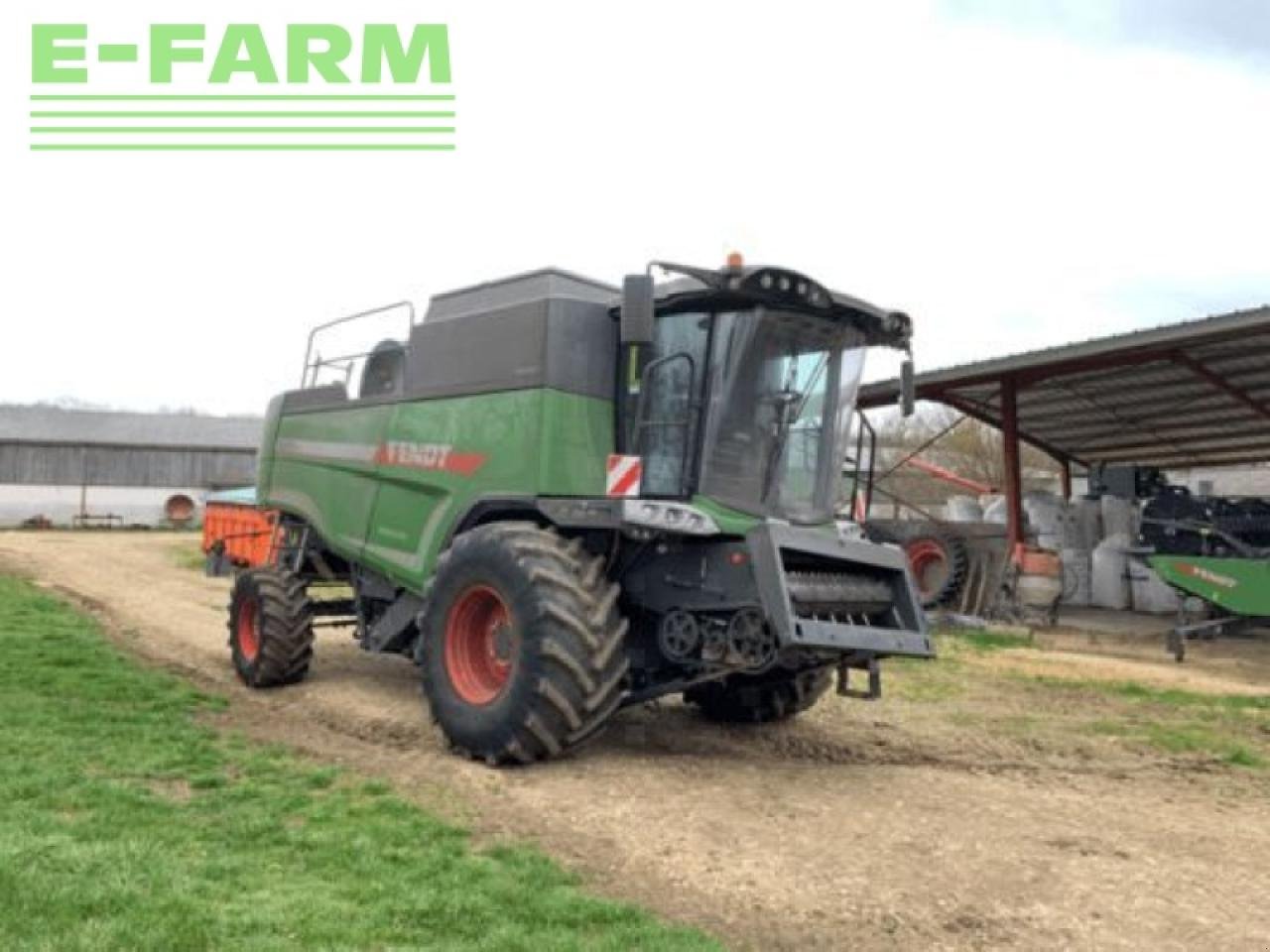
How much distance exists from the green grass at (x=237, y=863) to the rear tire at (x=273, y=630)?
1851mm

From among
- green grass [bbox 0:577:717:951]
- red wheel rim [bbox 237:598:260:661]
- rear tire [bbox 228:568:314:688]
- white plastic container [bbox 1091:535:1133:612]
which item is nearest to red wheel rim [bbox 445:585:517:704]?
green grass [bbox 0:577:717:951]

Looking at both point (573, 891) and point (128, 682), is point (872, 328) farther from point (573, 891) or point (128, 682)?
point (128, 682)

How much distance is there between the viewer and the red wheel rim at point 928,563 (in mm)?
17266

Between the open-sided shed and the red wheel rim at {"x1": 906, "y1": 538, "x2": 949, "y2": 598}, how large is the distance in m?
1.15

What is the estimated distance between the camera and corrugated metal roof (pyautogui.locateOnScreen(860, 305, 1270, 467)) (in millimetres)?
14680

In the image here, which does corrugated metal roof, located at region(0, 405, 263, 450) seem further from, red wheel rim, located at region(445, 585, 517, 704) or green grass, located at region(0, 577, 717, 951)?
red wheel rim, located at region(445, 585, 517, 704)

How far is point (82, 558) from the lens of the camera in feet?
84.4

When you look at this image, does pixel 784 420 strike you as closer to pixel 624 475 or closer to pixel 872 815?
pixel 624 475

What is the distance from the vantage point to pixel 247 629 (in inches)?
382

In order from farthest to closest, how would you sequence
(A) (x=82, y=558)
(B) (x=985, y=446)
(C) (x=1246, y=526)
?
(B) (x=985, y=446), (A) (x=82, y=558), (C) (x=1246, y=526)

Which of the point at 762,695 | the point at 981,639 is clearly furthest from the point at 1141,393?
the point at 762,695

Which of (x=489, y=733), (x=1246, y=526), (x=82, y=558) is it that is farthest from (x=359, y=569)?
(x=82, y=558)

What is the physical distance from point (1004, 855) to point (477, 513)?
13.0ft

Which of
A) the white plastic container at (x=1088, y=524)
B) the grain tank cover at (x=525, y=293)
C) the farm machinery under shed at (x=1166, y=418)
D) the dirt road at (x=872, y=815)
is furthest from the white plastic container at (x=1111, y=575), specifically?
the grain tank cover at (x=525, y=293)
